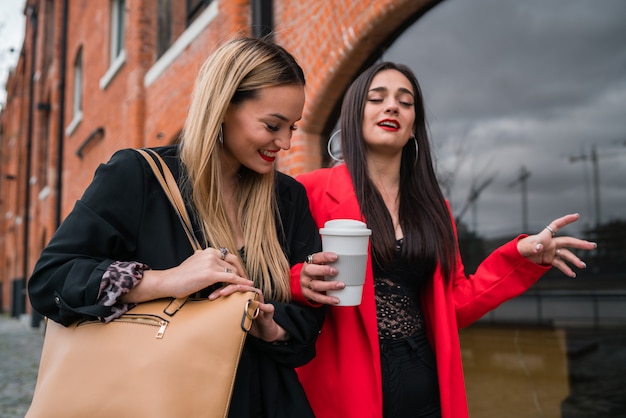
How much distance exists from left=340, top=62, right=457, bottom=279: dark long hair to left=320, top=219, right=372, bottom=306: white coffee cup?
0.45 meters

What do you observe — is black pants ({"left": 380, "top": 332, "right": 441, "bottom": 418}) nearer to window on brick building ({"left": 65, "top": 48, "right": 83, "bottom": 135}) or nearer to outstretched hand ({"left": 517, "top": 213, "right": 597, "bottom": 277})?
outstretched hand ({"left": 517, "top": 213, "right": 597, "bottom": 277})

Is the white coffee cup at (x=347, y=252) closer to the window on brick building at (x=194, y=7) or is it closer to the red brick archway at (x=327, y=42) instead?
the red brick archway at (x=327, y=42)

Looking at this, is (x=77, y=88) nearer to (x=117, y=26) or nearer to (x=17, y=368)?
(x=117, y=26)

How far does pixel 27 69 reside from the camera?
874 inches

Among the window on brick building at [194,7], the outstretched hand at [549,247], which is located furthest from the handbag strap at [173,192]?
the window on brick building at [194,7]

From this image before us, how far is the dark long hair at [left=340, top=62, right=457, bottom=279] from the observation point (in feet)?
6.48

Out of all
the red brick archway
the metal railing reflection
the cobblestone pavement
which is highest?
the red brick archway

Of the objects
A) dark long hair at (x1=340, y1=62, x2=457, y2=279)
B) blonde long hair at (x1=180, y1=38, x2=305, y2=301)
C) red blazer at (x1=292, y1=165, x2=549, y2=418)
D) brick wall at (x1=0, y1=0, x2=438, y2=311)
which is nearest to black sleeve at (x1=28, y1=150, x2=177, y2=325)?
blonde long hair at (x1=180, y1=38, x2=305, y2=301)

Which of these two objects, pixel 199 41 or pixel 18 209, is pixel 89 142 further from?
pixel 18 209

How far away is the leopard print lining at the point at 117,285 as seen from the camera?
1244mm

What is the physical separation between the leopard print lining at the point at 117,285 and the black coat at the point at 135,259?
0.02 metres

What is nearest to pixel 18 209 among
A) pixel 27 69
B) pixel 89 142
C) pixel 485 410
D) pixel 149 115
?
pixel 27 69

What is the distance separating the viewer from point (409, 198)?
2174 mm

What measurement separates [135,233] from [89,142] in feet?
32.7
